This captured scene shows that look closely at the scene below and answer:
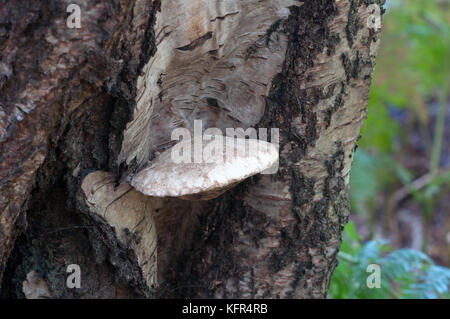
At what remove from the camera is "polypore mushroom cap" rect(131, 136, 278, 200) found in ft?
3.95

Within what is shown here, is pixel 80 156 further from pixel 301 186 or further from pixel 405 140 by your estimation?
pixel 405 140

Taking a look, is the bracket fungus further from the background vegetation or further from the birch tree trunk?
the background vegetation

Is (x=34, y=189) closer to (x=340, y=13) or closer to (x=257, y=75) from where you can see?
(x=257, y=75)

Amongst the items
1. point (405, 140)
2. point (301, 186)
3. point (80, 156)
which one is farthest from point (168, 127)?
point (405, 140)

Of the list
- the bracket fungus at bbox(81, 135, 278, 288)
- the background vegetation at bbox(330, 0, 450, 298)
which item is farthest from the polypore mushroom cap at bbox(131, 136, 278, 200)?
the background vegetation at bbox(330, 0, 450, 298)

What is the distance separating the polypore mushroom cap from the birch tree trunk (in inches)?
7.1

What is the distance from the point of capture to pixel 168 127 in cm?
Result: 155

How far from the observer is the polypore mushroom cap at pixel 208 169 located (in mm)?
1205

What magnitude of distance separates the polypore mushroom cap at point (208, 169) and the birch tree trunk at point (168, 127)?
181 millimetres

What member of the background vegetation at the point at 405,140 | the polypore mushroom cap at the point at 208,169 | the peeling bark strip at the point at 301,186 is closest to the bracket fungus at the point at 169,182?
the polypore mushroom cap at the point at 208,169

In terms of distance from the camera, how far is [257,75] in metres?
1.48

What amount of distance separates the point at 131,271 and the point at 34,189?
0.50 meters

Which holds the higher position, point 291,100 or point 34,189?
point 291,100

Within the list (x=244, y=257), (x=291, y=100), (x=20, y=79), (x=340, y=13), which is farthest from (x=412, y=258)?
(x=20, y=79)
